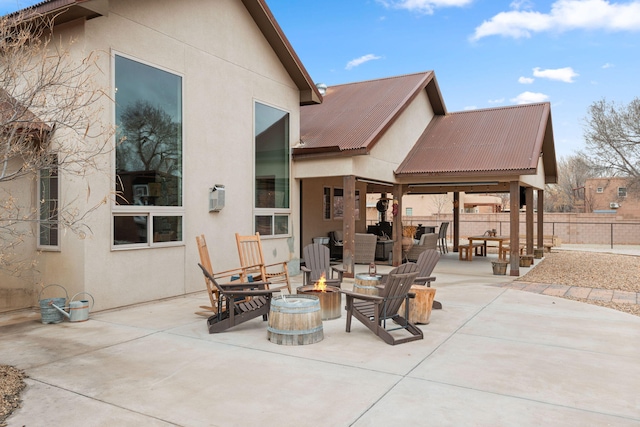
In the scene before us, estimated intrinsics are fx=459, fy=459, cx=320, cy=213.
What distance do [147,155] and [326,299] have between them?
3.91 m

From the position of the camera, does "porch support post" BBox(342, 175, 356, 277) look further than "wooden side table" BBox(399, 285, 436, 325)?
Yes

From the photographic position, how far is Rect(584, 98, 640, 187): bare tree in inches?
1054

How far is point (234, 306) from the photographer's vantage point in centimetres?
601

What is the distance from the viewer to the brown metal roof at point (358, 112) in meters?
11.0

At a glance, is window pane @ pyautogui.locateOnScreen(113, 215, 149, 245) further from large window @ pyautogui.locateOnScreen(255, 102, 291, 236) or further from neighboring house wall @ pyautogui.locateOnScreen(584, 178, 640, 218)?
neighboring house wall @ pyautogui.locateOnScreen(584, 178, 640, 218)

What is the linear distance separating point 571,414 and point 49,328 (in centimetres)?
614

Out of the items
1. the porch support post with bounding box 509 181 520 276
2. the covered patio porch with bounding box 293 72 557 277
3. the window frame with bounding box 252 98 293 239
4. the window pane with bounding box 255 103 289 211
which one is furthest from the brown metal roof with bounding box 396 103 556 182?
the window pane with bounding box 255 103 289 211

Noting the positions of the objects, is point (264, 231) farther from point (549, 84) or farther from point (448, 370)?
point (549, 84)

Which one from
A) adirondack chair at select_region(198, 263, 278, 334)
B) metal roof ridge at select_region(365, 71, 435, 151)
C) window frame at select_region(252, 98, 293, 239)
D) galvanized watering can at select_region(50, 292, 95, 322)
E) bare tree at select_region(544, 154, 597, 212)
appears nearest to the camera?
adirondack chair at select_region(198, 263, 278, 334)

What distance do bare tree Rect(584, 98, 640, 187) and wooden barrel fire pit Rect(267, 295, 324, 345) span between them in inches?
1104

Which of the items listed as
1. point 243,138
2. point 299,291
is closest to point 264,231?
point 243,138

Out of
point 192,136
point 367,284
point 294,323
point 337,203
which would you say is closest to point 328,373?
point 294,323

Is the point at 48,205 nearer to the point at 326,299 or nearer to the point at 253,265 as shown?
the point at 253,265

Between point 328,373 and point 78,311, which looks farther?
point 78,311
